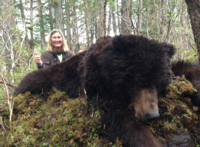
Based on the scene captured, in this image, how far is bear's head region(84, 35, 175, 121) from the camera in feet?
6.21

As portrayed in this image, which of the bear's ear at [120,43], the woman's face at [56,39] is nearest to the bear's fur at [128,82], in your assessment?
the bear's ear at [120,43]

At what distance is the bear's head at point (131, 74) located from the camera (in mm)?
1894

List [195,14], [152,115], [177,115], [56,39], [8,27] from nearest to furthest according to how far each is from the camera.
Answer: [152,115] < [177,115] < [195,14] < [56,39] < [8,27]

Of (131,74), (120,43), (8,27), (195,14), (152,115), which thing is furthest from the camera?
(8,27)

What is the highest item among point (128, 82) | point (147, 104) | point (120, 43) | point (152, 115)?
point (120, 43)

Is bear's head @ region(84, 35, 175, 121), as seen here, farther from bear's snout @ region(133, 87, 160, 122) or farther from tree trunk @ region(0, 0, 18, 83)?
tree trunk @ region(0, 0, 18, 83)

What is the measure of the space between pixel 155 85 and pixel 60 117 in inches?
64.1

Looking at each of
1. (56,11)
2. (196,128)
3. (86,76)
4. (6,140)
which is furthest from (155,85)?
(56,11)

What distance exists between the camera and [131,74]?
192 centimetres

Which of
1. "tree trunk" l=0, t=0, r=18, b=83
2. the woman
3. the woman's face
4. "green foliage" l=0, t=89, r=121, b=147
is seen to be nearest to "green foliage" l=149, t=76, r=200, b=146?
"green foliage" l=0, t=89, r=121, b=147

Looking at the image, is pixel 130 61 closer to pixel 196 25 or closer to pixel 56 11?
pixel 196 25

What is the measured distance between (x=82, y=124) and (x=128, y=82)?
0.96 m

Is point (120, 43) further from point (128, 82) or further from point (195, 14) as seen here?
point (195, 14)

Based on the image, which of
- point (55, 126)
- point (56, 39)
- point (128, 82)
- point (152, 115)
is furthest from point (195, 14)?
point (56, 39)
